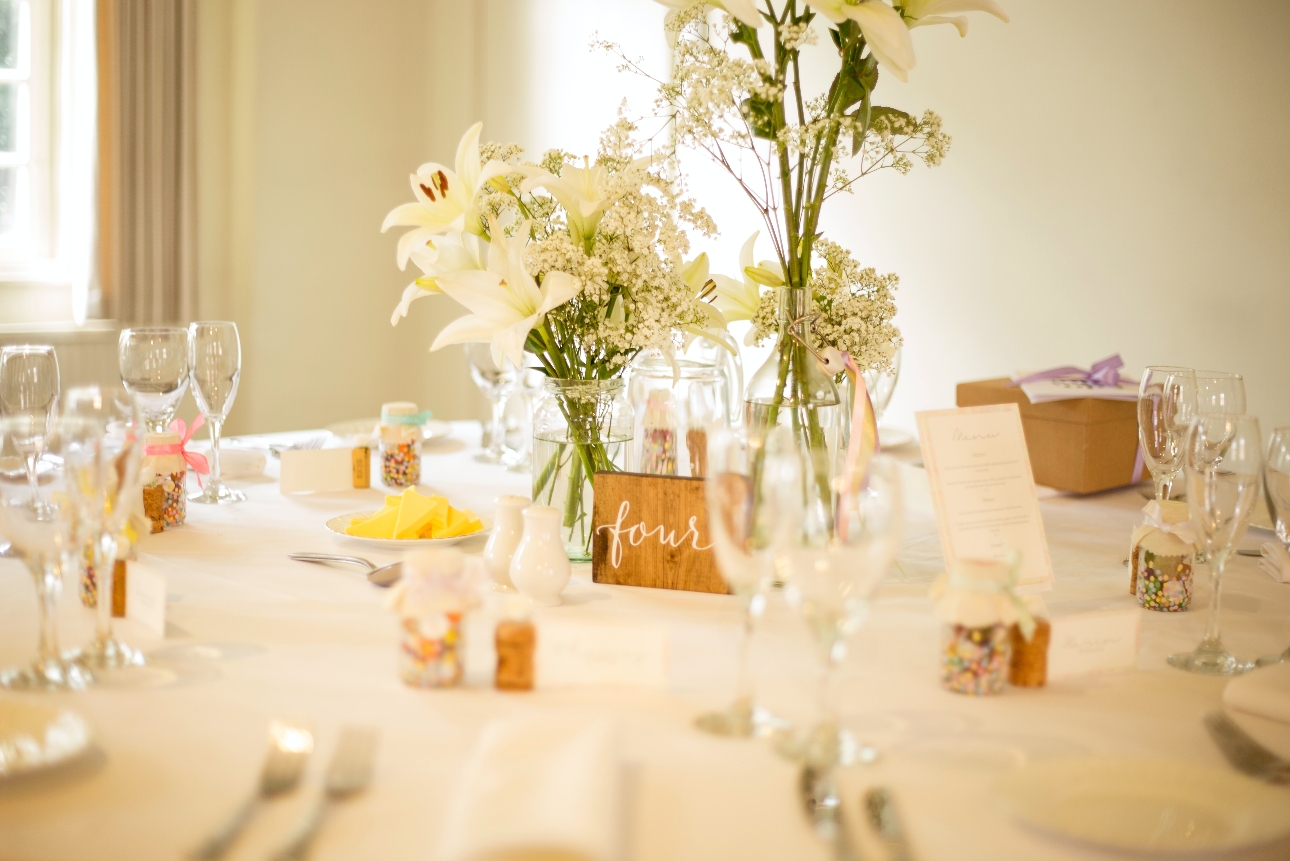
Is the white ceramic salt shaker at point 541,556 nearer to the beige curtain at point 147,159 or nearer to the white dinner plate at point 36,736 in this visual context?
the white dinner plate at point 36,736

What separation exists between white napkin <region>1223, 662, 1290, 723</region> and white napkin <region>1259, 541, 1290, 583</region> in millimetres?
525

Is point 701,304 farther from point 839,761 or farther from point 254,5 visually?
point 254,5

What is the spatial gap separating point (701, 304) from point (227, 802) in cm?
93

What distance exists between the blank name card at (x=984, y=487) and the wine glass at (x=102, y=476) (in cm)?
85

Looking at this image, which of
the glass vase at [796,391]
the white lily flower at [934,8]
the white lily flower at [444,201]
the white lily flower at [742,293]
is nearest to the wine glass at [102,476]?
the white lily flower at [444,201]

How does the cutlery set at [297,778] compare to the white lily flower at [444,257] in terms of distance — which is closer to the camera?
the cutlery set at [297,778]

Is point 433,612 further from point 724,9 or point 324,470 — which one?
point 324,470

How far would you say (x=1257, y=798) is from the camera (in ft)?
2.76

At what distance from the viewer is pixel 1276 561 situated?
1584mm

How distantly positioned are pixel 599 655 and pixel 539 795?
0.30 meters

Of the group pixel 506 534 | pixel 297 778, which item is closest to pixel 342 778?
pixel 297 778

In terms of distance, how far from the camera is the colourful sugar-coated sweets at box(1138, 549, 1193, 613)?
55.0 inches

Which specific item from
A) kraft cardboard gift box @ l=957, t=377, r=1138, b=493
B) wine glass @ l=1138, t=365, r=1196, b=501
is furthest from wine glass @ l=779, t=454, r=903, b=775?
kraft cardboard gift box @ l=957, t=377, r=1138, b=493

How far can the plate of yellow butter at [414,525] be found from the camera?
5.17 feet
